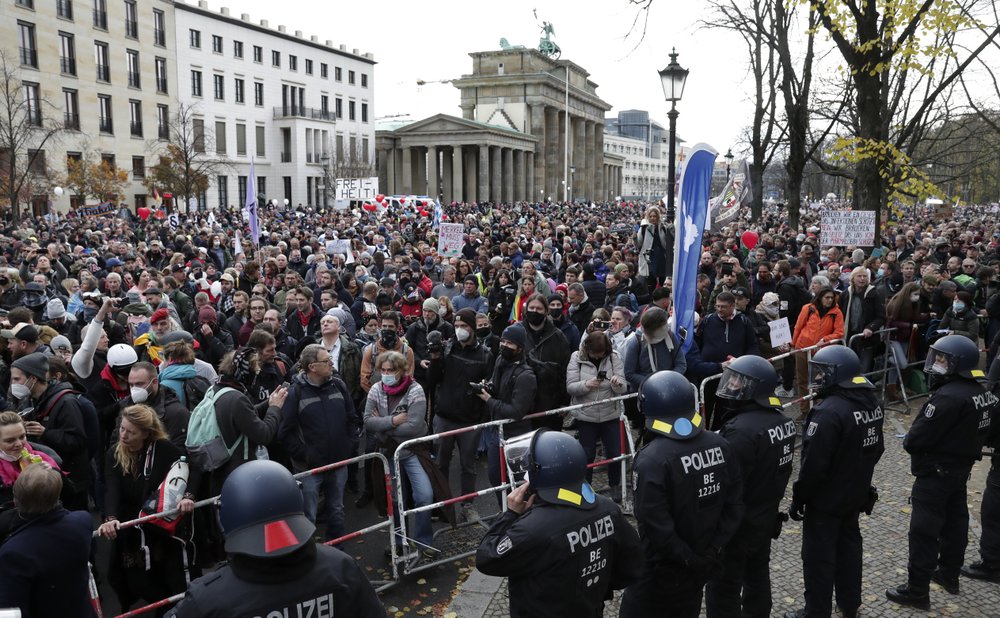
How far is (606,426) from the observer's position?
7.18m

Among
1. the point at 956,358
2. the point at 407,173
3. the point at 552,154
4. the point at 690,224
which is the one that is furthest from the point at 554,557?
the point at 552,154

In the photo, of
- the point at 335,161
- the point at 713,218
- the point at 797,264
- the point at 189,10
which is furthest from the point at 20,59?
the point at 797,264

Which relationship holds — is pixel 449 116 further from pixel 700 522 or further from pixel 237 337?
pixel 700 522

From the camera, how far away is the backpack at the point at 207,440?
5312 millimetres

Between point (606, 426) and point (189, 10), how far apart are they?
61123 mm

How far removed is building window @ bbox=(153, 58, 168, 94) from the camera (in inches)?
2169

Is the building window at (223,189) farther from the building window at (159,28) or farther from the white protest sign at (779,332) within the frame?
the white protest sign at (779,332)

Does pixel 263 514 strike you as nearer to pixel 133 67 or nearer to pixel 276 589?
pixel 276 589

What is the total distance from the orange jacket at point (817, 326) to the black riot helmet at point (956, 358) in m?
4.20

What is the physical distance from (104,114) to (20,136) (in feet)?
42.5

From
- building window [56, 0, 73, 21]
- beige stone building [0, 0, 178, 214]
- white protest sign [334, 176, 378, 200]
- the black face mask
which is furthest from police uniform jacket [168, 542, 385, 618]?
building window [56, 0, 73, 21]

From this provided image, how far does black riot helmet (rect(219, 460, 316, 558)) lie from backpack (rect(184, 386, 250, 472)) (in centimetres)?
291

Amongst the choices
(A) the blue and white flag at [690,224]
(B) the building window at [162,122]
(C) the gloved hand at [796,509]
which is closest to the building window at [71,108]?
(B) the building window at [162,122]

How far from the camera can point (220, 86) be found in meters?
62.3
